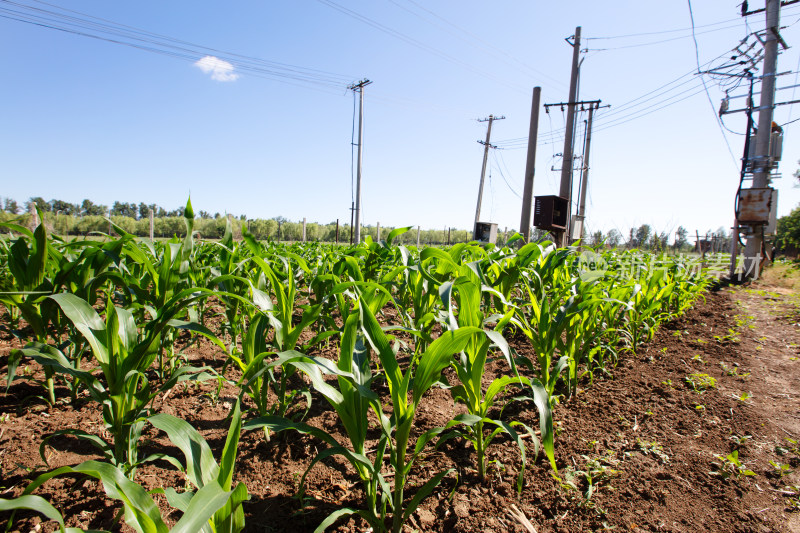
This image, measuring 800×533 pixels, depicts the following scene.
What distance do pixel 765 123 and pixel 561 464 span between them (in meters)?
9.77

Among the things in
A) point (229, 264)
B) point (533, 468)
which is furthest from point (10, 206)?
point (533, 468)

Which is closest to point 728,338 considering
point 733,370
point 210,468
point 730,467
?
point 733,370

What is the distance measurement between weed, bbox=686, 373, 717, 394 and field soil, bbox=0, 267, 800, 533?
0.01 metres

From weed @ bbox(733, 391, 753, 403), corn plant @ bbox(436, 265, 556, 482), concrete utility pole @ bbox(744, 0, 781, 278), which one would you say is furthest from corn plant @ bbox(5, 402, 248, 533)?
concrete utility pole @ bbox(744, 0, 781, 278)

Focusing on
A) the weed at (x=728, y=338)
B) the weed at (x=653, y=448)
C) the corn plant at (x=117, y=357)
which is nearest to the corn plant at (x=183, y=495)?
the corn plant at (x=117, y=357)

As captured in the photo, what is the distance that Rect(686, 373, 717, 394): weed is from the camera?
2338mm

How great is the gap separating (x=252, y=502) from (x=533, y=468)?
1.11 m

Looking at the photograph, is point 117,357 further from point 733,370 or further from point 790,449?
point 733,370

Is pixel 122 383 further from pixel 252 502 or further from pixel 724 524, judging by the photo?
pixel 724 524

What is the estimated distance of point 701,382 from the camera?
2.40 meters

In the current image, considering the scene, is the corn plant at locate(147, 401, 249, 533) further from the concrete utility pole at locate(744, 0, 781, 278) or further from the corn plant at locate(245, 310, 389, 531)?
the concrete utility pole at locate(744, 0, 781, 278)

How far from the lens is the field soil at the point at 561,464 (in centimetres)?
129

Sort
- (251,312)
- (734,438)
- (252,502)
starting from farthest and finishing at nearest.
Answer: (251,312) → (734,438) → (252,502)

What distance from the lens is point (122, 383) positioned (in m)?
1.20
